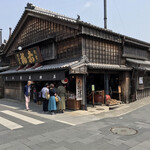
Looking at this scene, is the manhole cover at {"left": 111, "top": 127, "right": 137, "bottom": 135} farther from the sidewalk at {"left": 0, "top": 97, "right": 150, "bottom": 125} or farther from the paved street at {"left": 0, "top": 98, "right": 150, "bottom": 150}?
the sidewalk at {"left": 0, "top": 97, "right": 150, "bottom": 125}

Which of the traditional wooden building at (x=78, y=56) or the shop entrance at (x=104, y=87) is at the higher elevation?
the traditional wooden building at (x=78, y=56)

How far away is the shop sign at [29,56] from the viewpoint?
1359 cm

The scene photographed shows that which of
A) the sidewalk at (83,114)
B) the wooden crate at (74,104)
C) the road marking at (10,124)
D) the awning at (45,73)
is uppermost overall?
the awning at (45,73)

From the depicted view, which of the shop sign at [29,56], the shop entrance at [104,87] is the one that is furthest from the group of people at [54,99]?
the shop sign at [29,56]

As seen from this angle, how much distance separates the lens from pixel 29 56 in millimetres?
14633

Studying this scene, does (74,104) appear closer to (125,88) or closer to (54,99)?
(54,99)

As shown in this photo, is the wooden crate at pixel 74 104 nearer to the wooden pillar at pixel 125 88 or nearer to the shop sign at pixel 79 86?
the shop sign at pixel 79 86

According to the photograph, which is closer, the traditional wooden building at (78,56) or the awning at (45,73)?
the awning at (45,73)

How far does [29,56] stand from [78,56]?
5769 millimetres

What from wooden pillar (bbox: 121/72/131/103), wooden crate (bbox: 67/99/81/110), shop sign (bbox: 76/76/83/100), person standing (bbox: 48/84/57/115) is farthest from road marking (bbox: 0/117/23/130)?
wooden pillar (bbox: 121/72/131/103)

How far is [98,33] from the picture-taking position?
11.5 m

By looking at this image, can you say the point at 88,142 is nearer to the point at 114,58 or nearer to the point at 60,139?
the point at 60,139

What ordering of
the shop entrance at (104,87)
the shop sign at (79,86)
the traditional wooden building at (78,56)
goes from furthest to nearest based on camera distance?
1. the shop entrance at (104,87)
2. the traditional wooden building at (78,56)
3. the shop sign at (79,86)

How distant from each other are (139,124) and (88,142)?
3.37m
